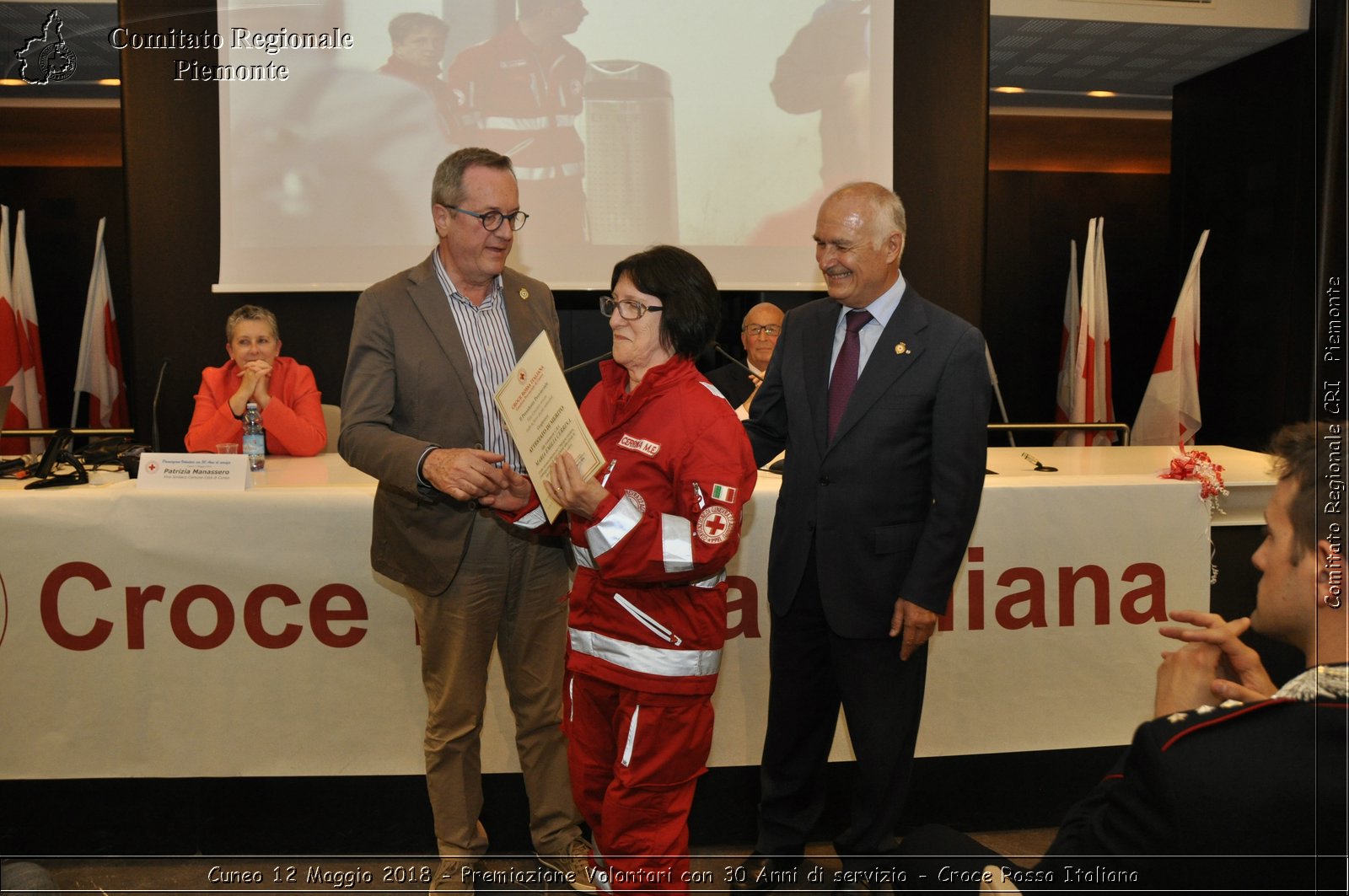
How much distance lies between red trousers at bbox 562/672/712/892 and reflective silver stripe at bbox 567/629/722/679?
0.05 meters

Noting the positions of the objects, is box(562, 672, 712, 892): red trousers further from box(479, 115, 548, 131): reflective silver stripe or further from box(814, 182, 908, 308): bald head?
box(479, 115, 548, 131): reflective silver stripe

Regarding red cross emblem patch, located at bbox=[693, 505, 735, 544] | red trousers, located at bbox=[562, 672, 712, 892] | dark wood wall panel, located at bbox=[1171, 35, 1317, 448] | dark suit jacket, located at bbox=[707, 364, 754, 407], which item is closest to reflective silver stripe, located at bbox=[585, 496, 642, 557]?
red cross emblem patch, located at bbox=[693, 505, 735, 544]

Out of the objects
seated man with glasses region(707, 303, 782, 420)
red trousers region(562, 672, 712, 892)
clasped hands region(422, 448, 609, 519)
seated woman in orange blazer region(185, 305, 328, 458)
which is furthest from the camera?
seated man with glasses region(707, 303, 782, 420)

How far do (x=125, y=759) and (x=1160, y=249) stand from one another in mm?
9455

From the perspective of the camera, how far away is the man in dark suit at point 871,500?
2.31m

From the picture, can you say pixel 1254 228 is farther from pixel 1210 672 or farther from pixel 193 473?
pixel 193 473

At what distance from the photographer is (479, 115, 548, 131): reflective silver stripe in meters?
4.79

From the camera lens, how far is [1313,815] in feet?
3.40

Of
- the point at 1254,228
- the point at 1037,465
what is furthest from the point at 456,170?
the point at 1254,228

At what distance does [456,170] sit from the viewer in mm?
2338

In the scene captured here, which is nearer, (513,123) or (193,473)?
(193,473)

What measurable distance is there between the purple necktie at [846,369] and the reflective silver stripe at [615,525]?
747 mm

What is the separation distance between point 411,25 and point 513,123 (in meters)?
0.65

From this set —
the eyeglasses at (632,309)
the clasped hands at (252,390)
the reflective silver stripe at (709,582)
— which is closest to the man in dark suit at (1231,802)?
the reflective silver stripe at (709,582)
